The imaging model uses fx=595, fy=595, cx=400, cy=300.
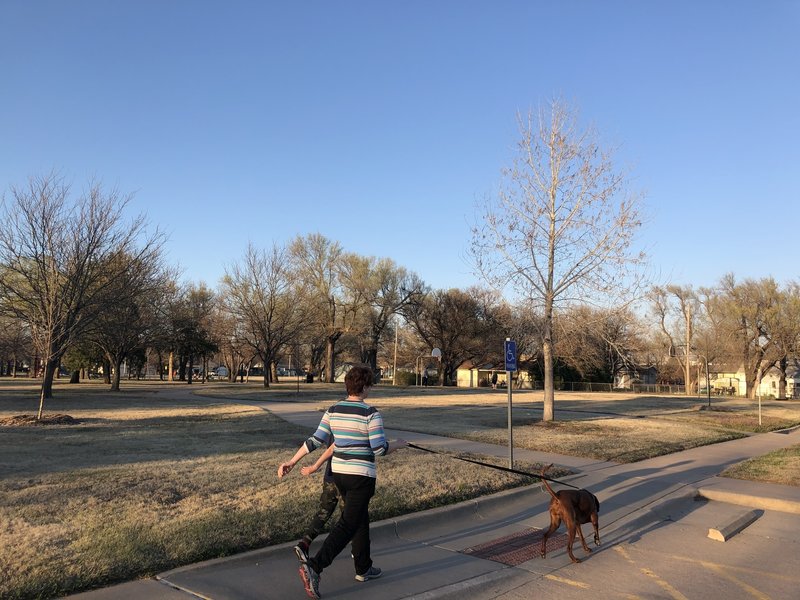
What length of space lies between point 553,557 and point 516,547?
0.40 m

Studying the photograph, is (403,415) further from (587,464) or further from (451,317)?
(451,317)

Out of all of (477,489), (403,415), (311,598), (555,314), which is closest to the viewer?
(311,598)

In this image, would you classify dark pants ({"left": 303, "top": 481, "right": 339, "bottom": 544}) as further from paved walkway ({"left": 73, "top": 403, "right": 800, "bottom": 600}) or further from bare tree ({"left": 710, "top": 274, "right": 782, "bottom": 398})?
bare tree ({"left": 710, "top": 274, "right": 782, "bottom": 398})

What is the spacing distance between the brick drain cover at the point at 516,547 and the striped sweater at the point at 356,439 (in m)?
1.90

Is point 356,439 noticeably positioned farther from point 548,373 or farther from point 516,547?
point 548,373

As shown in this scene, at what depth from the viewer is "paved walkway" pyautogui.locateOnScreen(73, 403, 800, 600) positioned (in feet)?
15.4

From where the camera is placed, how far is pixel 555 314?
17.5 metres

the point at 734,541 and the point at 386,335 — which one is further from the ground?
the point at 386,335

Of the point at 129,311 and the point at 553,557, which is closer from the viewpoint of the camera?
the point at 553,557

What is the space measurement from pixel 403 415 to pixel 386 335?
38718 millimetres

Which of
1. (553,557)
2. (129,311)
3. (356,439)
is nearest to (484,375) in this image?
(129,311)

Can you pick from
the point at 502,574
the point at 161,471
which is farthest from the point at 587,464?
the point at 161,471

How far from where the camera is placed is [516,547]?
19.8ft

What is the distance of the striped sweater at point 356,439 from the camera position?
4586mm
